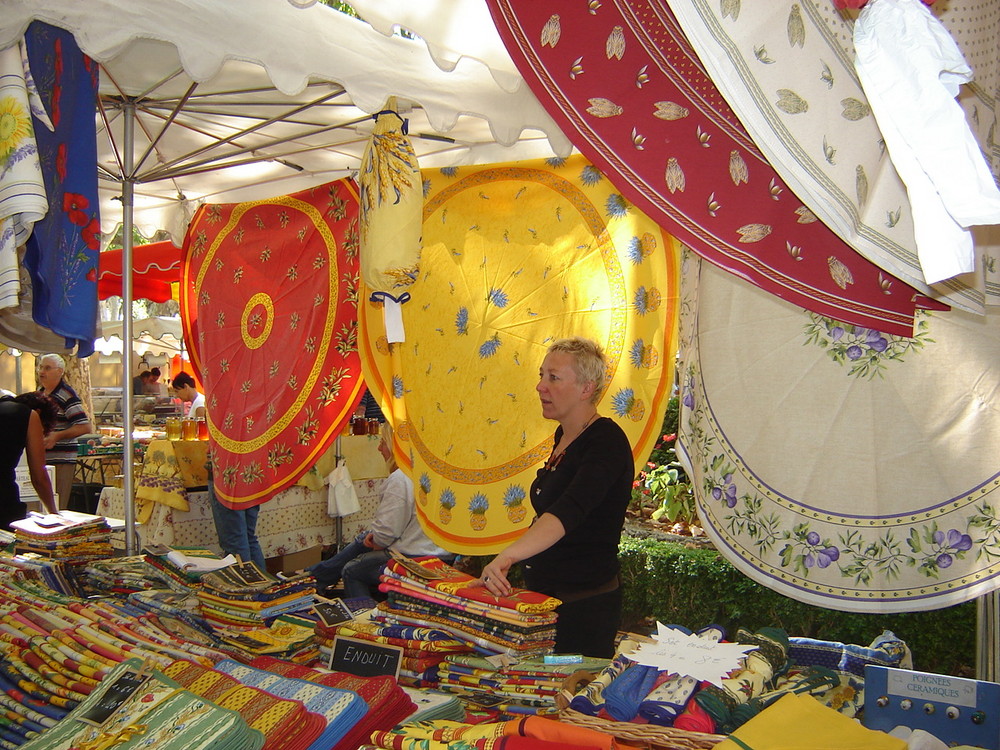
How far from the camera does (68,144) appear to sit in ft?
7.61

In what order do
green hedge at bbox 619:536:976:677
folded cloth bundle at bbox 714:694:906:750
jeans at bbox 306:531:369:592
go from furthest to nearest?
jeans at bbox 306:531:369:592, green hedge at bbox 619:536:976:677, folded cloth bundle at bbox 714:694:906:750

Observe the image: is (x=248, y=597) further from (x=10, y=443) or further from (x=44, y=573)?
(x=10, y=443)

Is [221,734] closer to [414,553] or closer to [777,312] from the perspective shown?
[777,312]

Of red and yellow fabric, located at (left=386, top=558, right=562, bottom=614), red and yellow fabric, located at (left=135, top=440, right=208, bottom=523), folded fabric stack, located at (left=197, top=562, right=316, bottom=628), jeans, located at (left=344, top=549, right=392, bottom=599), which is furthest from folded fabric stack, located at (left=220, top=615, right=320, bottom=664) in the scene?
red and yellow fabric, located at (left=135, top=440, right=208, bottom=523)

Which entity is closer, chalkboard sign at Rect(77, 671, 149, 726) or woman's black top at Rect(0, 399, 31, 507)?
chalkboard sign at Rect(77, 671, 149, 726)

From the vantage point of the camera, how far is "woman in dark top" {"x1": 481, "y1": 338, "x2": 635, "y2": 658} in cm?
240

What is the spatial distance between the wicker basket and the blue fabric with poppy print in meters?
1.73

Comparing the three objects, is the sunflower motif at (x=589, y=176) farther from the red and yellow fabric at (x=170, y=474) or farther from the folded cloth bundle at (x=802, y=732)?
the red and yellow fabric at (x=170, y=474)

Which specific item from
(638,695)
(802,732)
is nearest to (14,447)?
(638,695)

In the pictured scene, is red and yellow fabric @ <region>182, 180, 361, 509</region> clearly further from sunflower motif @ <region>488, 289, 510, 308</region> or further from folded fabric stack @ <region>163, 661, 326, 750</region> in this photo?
folded fabric stack @ <region>163, 661, 326, 750</region>

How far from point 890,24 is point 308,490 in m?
5.16

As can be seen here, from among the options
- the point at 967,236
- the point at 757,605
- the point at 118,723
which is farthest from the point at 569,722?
the point at 757,605

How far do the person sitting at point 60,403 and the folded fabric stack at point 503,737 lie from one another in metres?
5.19

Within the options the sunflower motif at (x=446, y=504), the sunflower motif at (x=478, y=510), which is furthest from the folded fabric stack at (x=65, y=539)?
the sunflower motif at (x=478, y=510)
